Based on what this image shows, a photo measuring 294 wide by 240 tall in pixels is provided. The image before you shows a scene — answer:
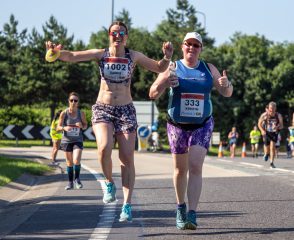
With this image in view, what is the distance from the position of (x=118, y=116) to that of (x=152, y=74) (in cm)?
6205

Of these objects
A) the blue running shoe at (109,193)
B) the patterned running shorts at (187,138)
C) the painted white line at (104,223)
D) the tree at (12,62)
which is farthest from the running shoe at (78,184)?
the tree at (12,62)

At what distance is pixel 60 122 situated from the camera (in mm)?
15922

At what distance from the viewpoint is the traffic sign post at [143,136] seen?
42562 mm

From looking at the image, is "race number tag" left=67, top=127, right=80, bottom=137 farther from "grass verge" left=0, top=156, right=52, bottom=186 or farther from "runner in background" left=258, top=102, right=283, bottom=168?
"runner in background" left=258, top=102, right=283, bottom=168

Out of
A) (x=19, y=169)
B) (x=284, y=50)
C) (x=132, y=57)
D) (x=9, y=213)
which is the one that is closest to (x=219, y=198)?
(x=9, y=213)

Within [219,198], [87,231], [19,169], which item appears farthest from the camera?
[19,169]

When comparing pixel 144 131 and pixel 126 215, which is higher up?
pixel 144 131

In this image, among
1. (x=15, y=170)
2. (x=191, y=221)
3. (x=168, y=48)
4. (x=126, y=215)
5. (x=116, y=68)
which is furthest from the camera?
(x=15, y=170)

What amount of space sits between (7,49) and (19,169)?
49.3m

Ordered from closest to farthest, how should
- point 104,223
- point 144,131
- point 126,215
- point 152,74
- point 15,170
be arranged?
point 126,215, point 104,223, point 15,170, point 144,131, point 152,74

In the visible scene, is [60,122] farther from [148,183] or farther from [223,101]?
[223,101]

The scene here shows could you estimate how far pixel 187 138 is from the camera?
9305 mm

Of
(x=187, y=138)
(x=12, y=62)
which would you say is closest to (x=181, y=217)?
(x=187, y=138)

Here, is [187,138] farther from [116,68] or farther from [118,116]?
[116,68]
